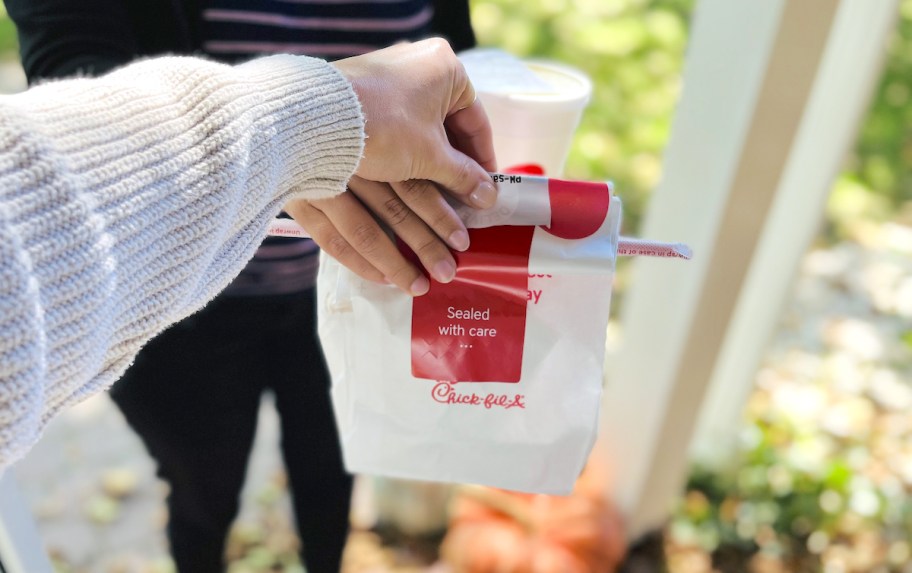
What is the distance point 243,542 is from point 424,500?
346 mm

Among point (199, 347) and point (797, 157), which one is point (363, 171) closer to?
point (199, 347)

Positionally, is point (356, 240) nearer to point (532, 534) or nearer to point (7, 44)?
point (532, 534)

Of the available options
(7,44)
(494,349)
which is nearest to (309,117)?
(494,349)

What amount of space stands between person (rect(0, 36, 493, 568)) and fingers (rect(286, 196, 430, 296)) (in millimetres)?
28

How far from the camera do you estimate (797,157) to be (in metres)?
1.16

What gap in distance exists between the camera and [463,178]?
543 mm

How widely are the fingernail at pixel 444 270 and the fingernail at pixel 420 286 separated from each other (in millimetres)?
13

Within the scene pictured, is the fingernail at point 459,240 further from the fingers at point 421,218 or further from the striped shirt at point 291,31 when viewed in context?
the striped shirt at point 291,31

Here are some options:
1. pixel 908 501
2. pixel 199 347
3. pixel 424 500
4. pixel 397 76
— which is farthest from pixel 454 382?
pixel 908 501

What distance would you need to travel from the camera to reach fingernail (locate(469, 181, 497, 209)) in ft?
1.80

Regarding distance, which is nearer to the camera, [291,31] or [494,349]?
[494,349]

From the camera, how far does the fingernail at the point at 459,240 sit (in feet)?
1.81

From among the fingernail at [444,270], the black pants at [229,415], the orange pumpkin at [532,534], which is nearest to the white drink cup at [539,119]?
the fingernail at [444,270]

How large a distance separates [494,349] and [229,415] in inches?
17.9
